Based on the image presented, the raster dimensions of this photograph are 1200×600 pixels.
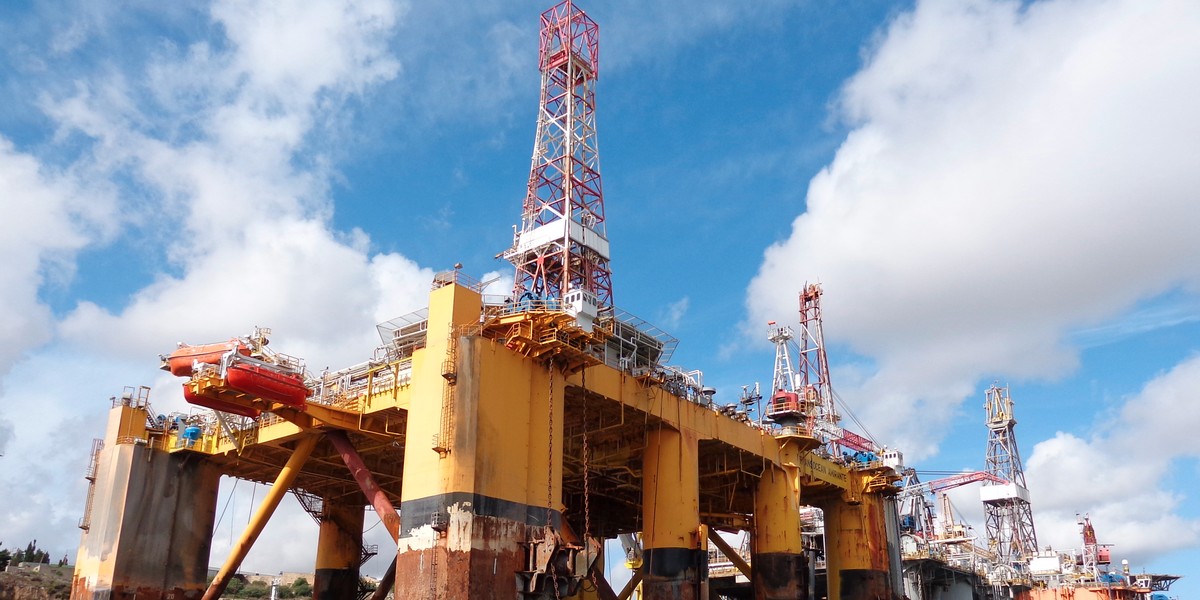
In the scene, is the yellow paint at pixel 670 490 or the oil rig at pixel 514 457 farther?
the yellow paint at pixel 670 490

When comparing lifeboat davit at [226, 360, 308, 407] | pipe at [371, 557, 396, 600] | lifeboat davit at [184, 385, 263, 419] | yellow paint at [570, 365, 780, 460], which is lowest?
pipe at [371, 557, 396, 600]

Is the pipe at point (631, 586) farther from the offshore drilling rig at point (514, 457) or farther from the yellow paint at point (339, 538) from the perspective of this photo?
the yellow paint at point (339, 538)

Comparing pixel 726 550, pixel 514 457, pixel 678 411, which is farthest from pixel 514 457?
pixel 726 550

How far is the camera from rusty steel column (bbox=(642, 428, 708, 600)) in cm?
→ 3142

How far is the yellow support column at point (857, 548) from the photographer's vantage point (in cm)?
4434

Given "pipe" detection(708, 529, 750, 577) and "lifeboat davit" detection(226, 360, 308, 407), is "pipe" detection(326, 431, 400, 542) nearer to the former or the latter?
"lifeboat davit" detection(226, 360, 308, 407)

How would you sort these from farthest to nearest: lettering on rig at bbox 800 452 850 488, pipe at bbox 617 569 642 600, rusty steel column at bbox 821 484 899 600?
1. rusty steel column at bbox 821 484 899 600
2. lettering on rig at bbox 800 452 850 488
3. pipe at bbox 617 569 642 600

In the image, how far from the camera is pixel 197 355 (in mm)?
26406

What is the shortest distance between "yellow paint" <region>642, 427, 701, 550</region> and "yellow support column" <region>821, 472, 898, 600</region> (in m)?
15.7

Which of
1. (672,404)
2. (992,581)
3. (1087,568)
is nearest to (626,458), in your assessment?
(672,404)

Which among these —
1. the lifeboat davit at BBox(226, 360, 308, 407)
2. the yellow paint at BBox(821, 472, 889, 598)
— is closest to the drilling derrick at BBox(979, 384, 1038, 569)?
the yellow paint at BBox(821, 472, 889, 598)

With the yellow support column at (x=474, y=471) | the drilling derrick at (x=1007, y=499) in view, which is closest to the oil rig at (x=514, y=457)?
the yellow support column at (x=474, y=471)

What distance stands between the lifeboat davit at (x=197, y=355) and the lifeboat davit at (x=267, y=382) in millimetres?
675

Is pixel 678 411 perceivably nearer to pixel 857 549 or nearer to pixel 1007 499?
pixel 857 549
